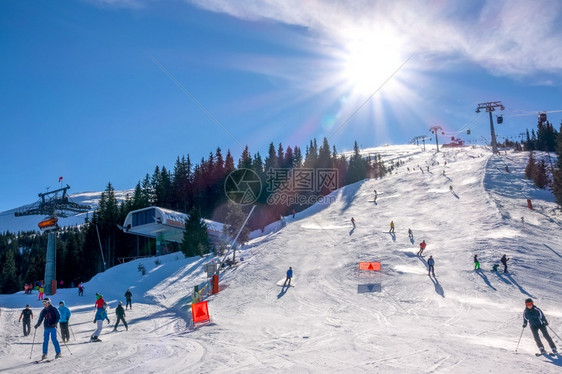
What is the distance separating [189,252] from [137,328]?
2469 cm

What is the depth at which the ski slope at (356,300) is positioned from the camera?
9672 mm

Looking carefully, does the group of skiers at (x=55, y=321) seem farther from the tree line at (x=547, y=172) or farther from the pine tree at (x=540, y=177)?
the pine tree at (x=540, y=177)

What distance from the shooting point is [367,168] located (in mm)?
84875

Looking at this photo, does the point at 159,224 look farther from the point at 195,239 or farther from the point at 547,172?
the point at 547,172

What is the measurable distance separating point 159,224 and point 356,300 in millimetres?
37095

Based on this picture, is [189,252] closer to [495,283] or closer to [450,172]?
[495,283]

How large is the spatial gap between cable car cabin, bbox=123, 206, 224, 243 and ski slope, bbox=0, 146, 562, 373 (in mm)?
8799

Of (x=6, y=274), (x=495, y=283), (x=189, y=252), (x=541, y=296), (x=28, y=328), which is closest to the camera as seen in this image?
(x=28, y=328)

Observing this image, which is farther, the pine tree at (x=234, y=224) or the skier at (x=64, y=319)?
the pine tree at (x=234, y=224)

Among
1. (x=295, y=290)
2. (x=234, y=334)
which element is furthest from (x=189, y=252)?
(x=234, y=334)

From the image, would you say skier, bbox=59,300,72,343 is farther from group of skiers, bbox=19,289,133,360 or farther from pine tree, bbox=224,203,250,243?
pine tree, bbox=224,203,250,243

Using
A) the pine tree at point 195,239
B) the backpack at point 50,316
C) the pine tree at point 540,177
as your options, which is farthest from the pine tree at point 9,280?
the pine tree at point 540,177

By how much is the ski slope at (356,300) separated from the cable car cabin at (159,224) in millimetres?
8799

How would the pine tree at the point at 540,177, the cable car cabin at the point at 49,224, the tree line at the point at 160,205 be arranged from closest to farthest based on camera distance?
the cable car cabin at the point at 49,224 → the pine tree at the point at 540,177 → the tree line at the point at 160,205
